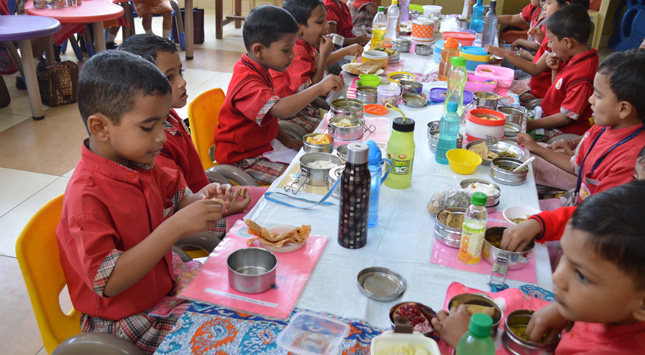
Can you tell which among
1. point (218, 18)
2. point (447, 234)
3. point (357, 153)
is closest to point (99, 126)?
point (357, 153)

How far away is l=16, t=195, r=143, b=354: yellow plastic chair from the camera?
50.1 inches

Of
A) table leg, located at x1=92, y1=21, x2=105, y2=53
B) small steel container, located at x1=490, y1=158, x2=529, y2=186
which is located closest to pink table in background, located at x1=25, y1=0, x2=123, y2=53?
table leg, located at x1=92, y1=21, x2=105, y2=53

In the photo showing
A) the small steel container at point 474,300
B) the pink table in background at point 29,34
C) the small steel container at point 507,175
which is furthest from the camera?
the pink table in background at point 29,34

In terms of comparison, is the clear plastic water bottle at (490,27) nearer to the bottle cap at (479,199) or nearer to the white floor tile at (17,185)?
the bottle cap at (479,199)

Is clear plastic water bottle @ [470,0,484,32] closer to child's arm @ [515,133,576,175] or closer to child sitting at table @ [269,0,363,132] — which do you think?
child sitting at table @ [269,0,363,132]

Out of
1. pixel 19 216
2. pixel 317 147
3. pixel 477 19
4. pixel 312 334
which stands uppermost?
pixel 477 19

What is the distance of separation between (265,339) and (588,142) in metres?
1.80

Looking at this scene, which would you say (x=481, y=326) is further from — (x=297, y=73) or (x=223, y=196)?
(x=297, y=73)

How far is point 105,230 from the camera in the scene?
4.32 ft

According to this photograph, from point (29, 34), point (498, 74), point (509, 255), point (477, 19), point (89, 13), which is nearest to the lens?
point (509, 255)

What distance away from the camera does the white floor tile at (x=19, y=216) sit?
8.98 feet

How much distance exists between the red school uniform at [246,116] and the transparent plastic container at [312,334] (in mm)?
1383

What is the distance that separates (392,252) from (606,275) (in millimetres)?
605

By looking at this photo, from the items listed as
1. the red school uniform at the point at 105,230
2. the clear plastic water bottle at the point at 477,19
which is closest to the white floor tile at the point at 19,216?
the red school uniform at the point at 105,230
